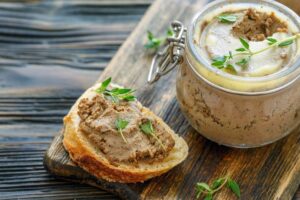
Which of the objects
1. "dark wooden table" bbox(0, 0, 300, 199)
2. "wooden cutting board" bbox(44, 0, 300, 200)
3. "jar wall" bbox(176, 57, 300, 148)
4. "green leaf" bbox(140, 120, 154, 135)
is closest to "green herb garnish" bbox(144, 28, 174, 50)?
"wooden cutting board" bbox(44, 0, 300, 200)

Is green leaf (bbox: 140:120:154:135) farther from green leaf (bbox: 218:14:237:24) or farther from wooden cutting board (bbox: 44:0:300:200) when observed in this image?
green leaf (bbox: 218:14:237:24)

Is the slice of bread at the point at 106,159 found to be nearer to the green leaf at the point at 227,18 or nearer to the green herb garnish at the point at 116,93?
the green herb garnish at the point at 116,93

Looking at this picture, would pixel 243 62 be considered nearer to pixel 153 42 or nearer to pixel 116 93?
pixel 116 93

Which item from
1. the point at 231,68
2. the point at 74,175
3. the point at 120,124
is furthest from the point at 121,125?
the point at 231,68

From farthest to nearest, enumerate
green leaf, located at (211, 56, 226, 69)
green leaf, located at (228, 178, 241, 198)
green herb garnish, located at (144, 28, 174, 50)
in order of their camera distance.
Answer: green herb garnish, located at (144, 28, 174, 50)
green leaf, located at (228, 178, 241, 198)
green leaf, located at (211, 56, 226, 69)

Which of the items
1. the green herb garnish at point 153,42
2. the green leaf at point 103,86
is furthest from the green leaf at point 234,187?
the green herb garnish at point 153,42

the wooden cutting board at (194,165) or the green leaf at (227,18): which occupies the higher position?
the green leaf at (227,18)

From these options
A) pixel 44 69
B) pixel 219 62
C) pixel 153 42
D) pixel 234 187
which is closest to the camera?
pixel 219 62
